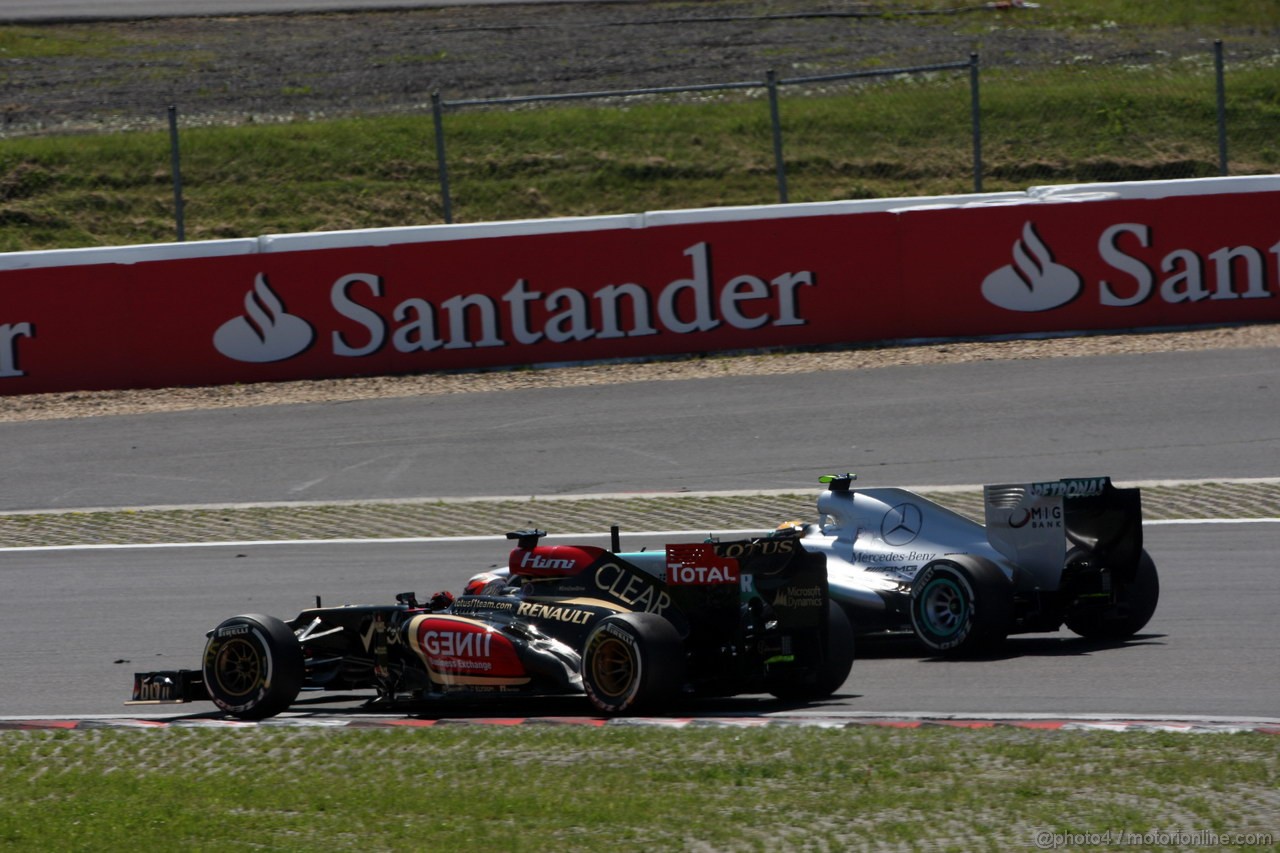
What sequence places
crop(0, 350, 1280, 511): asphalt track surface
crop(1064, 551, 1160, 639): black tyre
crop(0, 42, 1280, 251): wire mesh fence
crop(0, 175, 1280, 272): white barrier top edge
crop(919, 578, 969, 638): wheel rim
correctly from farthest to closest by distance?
crop(0, 42, 1280, 251): wire mesh fence
crop(0, 175, 1280, 272): white barrier top edge
crop(0, 350, 1280, 511): asphalt track surface
crop(1064, 551, 1160, 639): black tyre
crop(919, 578, 969, 638): wheel rim

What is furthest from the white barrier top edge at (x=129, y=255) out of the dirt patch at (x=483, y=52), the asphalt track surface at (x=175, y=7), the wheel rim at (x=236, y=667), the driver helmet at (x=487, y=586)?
the asphalt track surface at (x=175, y=7)

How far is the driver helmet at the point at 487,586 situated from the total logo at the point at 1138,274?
1078 cm

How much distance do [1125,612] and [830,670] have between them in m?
1.95

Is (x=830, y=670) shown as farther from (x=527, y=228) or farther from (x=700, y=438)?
(x=527, y=228)

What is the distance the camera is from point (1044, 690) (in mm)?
8109

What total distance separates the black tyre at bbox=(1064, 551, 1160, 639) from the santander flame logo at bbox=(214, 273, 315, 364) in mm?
11328

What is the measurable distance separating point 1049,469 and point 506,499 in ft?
14.1

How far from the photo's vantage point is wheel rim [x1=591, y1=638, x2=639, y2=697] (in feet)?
25.5

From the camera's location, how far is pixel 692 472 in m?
14.6

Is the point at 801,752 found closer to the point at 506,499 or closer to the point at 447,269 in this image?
the point at 506,499

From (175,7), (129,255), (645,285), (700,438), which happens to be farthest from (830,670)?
(175,7)

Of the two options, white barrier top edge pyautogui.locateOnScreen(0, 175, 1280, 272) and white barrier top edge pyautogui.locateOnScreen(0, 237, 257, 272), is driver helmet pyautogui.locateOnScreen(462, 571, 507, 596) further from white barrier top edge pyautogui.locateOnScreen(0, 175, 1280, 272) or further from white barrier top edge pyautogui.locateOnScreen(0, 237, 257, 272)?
white barrier top edge pyautogui.locateOnScreen(0, 237, 257, 272)

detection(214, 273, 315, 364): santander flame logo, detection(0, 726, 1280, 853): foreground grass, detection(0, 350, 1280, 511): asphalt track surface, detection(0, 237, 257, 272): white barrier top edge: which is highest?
Answer: detection(0, 237, 257, 272): white barrier top edge

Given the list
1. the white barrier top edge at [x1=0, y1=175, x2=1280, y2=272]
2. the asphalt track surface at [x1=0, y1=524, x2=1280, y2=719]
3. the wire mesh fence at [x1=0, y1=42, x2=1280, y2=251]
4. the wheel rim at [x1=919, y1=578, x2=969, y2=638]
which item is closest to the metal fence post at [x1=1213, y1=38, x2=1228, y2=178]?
the white barrier top edge at [x1=0, y1=175, x2=1280, y2=272]
